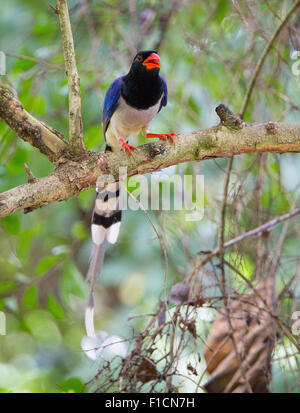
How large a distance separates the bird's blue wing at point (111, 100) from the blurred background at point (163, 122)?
10 centimetres

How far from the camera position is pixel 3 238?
370 centimetres

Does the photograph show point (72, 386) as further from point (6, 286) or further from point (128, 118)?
point (128, 118)

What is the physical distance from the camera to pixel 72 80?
187 cm

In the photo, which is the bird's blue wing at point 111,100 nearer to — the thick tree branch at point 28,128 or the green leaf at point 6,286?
the thick tree branch at point 28,128

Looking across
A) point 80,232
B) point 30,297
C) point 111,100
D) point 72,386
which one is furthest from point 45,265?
point 111,100

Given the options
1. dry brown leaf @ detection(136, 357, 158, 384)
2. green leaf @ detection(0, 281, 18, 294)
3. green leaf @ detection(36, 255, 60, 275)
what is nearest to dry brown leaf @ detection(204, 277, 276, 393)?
dry brown leaf @ detection(136, 357, 158, 384)

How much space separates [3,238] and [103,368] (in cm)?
223

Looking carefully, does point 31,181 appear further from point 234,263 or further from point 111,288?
point 111,288

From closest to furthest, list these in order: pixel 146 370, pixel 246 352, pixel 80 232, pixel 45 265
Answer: pixel 146 370 < pixel 246 352 < pixel 45 265 < pixel 80 232

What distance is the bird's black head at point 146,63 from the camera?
2.61 m

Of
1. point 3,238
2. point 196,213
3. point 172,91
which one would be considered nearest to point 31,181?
point 196,213

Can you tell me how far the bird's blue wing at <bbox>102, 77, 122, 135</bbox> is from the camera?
275cm

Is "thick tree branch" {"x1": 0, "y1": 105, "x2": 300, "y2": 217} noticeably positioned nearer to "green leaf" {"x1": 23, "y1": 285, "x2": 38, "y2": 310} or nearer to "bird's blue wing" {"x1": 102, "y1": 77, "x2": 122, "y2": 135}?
"bird's blue wing" {"x1": 102, "y1": 77, "x2": 122, "y2": 135}

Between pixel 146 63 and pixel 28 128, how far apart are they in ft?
3.18
